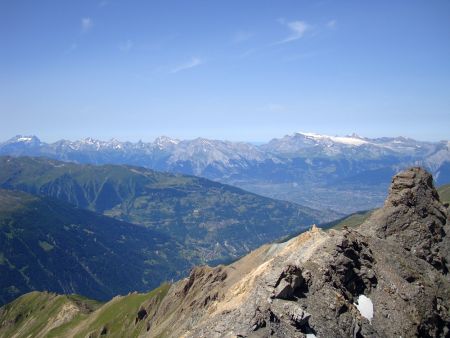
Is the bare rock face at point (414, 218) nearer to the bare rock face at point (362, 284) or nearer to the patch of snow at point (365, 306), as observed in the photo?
the bare rock face at point (362, 284)

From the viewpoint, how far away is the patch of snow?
57338mm

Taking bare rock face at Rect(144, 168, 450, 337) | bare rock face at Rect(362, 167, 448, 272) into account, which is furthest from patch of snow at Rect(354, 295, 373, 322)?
bare rock face at Rect(362, 167, 448, 272)

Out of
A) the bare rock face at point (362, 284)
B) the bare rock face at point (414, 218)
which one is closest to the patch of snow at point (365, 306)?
the bare rock face at point (362, 284)

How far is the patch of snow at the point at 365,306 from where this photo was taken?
188 ft

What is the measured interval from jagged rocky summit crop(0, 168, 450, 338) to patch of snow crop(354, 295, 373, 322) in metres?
0.13

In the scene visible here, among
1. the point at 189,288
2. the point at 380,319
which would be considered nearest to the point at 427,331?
the point at 380,319

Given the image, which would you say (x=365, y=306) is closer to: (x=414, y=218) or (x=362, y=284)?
(x=362, y=284)

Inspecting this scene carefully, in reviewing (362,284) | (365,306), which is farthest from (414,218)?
(365,306)

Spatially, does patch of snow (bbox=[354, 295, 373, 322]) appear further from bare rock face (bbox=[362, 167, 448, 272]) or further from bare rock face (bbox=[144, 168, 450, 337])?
bare rock face (bbox=[362, 167, 448, 272])

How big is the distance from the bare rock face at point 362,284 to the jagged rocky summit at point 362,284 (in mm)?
125

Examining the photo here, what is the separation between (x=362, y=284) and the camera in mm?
61656

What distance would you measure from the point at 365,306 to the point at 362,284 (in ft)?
11.8

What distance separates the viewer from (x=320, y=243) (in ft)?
214

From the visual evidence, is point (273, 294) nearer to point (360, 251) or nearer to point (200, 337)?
point (200, 337)
